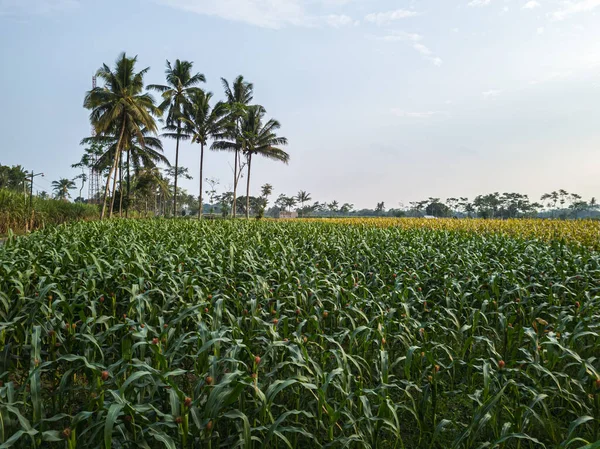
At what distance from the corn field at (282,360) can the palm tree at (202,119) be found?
25.8 metres

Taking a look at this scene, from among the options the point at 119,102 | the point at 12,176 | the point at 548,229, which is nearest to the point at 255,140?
the point at 119,102

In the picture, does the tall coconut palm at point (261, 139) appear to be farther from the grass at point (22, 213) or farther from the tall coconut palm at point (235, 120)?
the grass at point (22, 213)

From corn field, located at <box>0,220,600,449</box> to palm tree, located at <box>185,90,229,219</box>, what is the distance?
25752 mm

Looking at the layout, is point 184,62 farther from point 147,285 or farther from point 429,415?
point 429,415

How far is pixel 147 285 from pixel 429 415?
3567 millimetres

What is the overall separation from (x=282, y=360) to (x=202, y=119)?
31.6 metres

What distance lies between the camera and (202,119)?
102 feet

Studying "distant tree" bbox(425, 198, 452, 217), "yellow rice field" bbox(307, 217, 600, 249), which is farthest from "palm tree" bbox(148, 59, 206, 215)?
"distant tree" bbox(425, 198, 452, 217)

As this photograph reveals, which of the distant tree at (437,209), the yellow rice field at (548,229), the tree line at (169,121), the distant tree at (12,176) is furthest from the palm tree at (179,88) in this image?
the distant tree at (437,209)

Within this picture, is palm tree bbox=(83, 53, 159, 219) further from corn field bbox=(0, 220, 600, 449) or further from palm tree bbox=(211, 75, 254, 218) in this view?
corn field bbox=(0, 220, 600, 449)

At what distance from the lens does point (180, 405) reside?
192cm

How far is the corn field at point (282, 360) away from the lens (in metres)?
1.97

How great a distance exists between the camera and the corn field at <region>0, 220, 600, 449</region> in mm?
1968

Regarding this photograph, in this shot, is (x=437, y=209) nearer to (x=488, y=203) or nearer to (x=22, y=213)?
(x=488, y=203)
